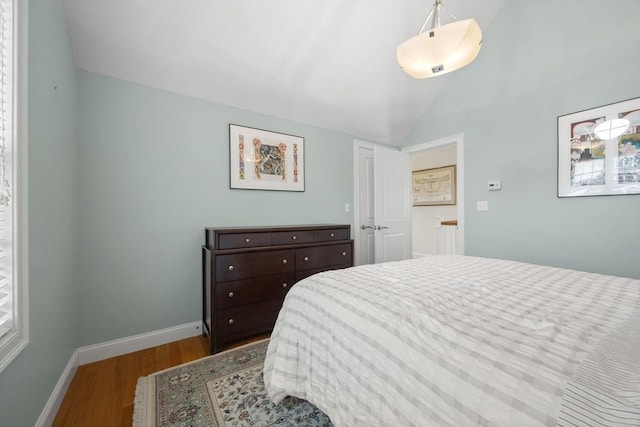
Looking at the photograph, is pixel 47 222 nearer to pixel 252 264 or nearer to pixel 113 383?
pixel 113 383

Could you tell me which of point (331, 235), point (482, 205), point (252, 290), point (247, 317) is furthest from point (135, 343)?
point (482, 205)

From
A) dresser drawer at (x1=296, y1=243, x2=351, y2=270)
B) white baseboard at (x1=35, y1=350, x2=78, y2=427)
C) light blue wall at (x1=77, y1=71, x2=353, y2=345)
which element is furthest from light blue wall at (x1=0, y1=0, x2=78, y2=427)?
dresser drawer at (x1=296, y1=243, x2=351, y2=270)

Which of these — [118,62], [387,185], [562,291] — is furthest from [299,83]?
[562,291]

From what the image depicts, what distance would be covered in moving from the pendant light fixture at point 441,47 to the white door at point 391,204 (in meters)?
1.89

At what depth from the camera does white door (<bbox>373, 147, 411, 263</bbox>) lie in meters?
3.38

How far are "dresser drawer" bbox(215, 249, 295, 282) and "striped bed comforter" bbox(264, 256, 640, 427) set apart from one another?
852 mm

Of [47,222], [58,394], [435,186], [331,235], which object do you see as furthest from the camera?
[435,186]

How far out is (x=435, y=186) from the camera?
525cm

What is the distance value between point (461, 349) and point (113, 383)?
2169mm

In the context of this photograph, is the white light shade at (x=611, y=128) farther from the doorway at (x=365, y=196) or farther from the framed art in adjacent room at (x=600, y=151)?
the doorway at (x=365, y=196)

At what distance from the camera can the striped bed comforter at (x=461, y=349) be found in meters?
0.59

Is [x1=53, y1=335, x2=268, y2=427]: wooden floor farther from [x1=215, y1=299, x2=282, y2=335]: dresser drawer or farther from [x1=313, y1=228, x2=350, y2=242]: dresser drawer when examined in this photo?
[x1=313, y1=228, x2=350, y2=242]: dresser drawer

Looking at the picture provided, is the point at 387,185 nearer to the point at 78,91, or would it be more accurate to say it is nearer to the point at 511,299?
the point at 511,299

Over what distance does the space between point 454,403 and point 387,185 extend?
302 cm
